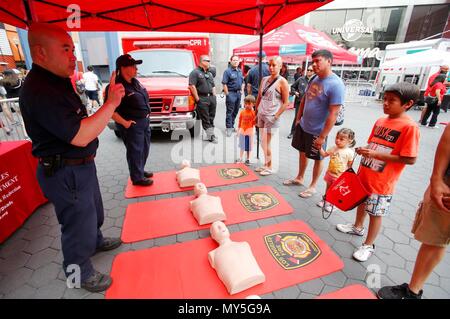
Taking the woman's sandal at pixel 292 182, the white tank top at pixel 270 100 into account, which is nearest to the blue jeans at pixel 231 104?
the white tank top at pixel 270 100

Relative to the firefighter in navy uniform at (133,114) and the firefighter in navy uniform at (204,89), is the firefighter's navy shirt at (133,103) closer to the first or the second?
the firefighter in navy uniform at (133,114)

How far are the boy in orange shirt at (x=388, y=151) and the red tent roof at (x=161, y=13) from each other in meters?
1.72

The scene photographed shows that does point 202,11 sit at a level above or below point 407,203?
above

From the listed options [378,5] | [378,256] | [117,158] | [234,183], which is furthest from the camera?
[378,5]

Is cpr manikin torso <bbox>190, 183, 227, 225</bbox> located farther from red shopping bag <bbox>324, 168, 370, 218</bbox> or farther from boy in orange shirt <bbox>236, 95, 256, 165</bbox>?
boy in orange shirt <bbox>236, 95, 256, 165</bbox>

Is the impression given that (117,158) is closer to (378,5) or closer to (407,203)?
(407,203)

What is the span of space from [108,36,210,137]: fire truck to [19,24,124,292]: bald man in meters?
3.95

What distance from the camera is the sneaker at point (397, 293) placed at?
201cm

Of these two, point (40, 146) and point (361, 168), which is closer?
point (40, 146)

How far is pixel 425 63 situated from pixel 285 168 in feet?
34.9

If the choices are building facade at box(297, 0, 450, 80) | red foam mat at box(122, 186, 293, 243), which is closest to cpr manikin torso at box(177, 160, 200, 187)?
red foam mat at box(122, 186, 293, 243)

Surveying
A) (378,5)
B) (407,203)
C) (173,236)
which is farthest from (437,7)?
(173,236)

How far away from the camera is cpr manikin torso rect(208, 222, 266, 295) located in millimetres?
2090

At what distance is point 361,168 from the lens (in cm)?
245
